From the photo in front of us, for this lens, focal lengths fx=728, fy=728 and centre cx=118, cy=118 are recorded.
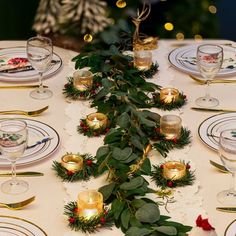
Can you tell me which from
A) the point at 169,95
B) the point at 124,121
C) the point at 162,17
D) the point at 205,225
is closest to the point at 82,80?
the point at 169,95

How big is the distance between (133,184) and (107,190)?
2.4 inches

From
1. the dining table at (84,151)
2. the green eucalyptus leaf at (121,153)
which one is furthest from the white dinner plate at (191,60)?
the green eucalyptus leaf at (121,153)

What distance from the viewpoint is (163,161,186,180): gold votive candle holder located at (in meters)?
1.71

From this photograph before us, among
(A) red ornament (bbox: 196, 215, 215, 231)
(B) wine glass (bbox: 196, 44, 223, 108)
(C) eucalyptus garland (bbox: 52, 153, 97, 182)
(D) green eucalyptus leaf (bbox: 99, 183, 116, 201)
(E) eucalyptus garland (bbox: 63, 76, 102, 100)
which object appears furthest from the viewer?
(E) eucalyptus garland (bbox: 63, 76, 102, 100)

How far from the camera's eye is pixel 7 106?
2.09 m

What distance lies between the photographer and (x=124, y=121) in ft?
5.96

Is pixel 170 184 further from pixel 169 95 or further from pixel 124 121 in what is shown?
pixel 169 95

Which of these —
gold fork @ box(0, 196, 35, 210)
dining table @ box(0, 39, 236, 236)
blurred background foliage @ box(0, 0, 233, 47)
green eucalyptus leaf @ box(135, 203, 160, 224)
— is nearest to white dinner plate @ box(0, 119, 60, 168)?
dining table @ box(0, 39, 236, 236)

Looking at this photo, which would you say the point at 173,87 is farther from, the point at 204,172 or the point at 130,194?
the point at 130,194

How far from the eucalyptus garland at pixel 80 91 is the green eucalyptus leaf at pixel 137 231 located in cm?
74

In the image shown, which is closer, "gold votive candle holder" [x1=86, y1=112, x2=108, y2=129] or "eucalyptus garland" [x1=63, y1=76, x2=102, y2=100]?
"gold votive candle holder" [x1=86, y1=112, x2=108, y2=129]

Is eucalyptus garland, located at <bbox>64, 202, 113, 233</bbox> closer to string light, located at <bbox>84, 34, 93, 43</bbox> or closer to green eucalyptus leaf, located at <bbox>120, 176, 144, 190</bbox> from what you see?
green eucalyptus leaf, located at <bbox>120, 176, 144, 190</bbox>

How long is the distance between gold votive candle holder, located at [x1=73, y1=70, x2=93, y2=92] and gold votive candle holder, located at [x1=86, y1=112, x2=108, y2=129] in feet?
0.70

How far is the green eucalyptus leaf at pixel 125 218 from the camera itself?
1514mm
